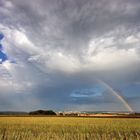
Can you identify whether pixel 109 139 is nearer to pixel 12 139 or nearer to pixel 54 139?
pixel 54 139

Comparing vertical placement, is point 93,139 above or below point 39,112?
below

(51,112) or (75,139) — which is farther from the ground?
(51,112)

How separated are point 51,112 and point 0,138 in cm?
9912

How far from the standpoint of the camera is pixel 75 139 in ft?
44.7

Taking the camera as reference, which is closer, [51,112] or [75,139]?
[75,139]

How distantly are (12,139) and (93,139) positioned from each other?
4.05 metres

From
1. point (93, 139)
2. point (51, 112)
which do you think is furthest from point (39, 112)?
point (93, 139)

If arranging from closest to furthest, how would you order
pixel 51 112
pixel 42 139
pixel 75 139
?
pixel 42 139, pixel 75 139, pixel 51 112

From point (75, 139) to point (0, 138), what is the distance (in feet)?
11.8

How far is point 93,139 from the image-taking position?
14.1 metres

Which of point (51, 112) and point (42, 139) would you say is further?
point (51, 112)

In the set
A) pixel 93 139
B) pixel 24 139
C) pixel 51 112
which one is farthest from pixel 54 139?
pixel 51 112

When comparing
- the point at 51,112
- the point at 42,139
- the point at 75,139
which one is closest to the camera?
the point at 42,139

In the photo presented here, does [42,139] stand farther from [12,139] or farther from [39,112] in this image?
[39,112]
